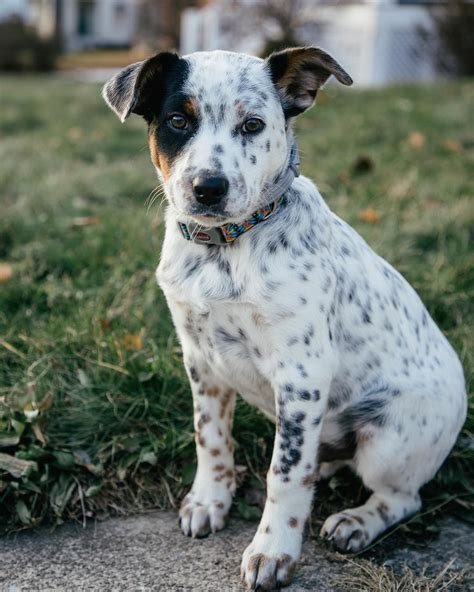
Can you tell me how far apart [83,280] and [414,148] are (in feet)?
11.9

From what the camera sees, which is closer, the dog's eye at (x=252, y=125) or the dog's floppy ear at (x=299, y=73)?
the dog's eye at (x=252, y=125)

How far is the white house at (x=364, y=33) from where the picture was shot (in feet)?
45.8

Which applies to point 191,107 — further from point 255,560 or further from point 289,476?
point 255,560

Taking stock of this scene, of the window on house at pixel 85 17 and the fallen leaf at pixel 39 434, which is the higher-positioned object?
the fallen leaf at pixel 39 434

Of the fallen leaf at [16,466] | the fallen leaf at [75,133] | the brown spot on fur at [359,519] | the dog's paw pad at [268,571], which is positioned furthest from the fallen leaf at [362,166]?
the dog's paw pad at [268,571]

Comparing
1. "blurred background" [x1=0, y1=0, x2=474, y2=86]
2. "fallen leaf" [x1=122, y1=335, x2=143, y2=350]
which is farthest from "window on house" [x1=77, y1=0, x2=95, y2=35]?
"fallen leaf" [x1=122, y1=335, x2=143, y2=350]

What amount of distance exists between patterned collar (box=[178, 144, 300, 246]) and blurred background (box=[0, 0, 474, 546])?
1.14 feet

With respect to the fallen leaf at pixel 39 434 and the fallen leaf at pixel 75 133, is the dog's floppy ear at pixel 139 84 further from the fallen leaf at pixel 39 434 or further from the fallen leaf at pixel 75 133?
the fallen leaf at pixel 75 133

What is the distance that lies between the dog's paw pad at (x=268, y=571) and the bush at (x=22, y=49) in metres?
18.0

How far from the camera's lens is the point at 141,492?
2.97 m

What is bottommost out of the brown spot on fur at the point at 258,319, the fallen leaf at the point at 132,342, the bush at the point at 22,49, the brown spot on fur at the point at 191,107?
the bush at the point at 22,49

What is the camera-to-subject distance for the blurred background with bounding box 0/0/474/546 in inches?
118

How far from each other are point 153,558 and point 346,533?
0.68 meters

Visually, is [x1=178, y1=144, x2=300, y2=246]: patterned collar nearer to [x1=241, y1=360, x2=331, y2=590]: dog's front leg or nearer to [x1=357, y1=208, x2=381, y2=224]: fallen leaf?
[x1=241, y1=360, x2=331, y2=590]: dog's front leg
